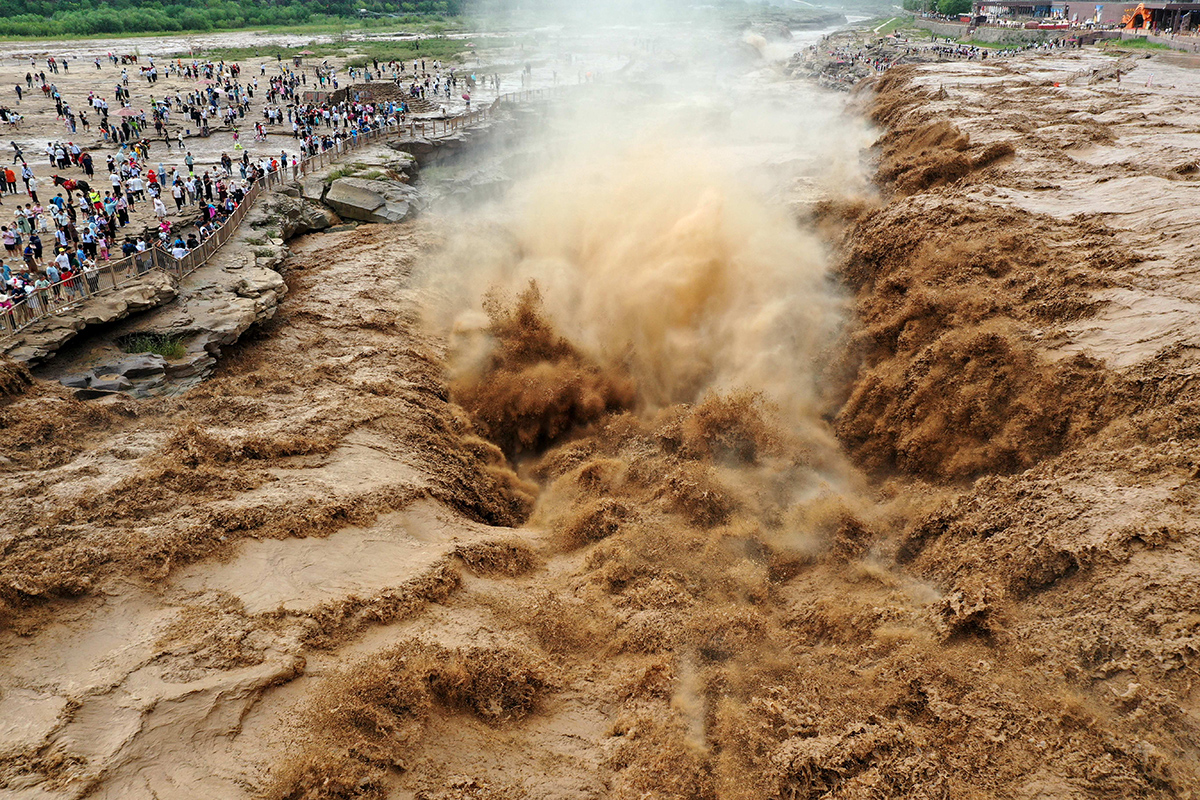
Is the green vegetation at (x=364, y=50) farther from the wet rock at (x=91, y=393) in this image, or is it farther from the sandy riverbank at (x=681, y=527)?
the wet rock at (x=91, y=393)

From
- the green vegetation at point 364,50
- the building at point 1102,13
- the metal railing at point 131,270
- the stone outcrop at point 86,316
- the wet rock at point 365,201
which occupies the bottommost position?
the stone outcrop at point 86,316

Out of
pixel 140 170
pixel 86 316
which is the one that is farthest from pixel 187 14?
pixel 86 316

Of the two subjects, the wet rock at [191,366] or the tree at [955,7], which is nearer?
the wet rock at [191,366]

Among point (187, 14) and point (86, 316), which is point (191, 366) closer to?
point (86, 316)

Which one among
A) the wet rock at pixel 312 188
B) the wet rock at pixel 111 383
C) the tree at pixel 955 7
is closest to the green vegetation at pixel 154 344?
the wet rock at pixel 111 383

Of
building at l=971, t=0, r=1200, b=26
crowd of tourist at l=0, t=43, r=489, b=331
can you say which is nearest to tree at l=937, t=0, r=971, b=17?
building at l=971, t=0, r=1200, b=26

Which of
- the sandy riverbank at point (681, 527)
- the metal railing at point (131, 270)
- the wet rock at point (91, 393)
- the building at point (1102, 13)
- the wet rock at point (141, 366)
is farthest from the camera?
the building at point (1102, 13)

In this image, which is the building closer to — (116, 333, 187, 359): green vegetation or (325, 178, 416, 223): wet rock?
(325, 178, 416, 223): wet rock
